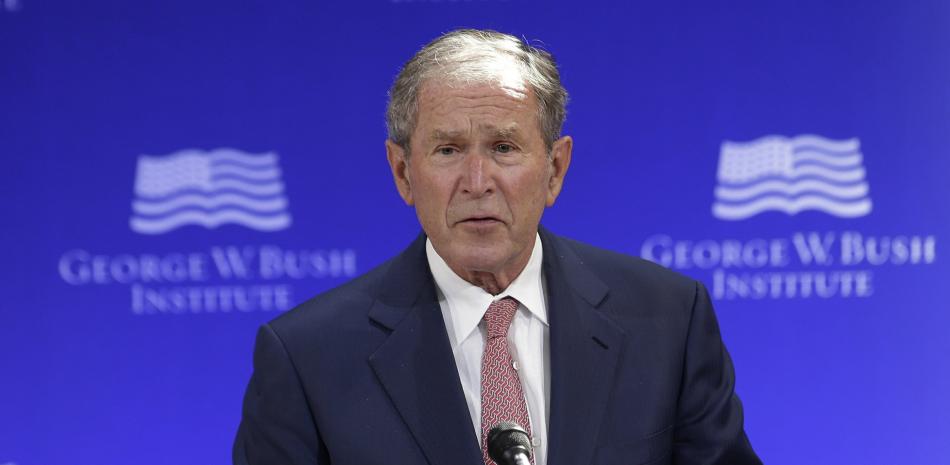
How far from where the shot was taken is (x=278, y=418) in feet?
5.93

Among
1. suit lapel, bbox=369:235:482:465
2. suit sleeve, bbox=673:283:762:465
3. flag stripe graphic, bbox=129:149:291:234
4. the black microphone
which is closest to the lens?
the black microphone

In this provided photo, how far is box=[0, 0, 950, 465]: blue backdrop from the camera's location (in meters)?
3.33

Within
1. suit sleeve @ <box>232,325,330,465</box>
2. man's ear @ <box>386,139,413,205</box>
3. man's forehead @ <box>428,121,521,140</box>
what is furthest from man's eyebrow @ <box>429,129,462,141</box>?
suit sleeve @ <box>232,325,330,465</box>

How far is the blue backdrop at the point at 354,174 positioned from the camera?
3326 millimetres

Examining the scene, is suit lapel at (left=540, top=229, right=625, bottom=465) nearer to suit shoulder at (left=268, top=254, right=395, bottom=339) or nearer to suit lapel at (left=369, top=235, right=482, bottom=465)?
suit lapel at (left=369, top=235, right=482, bottom=465)

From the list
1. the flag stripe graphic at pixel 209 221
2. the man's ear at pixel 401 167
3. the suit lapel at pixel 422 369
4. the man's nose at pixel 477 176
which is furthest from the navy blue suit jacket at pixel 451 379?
the flag stripe graphic at pixel 209 221

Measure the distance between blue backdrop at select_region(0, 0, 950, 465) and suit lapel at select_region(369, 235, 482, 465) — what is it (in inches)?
58.6

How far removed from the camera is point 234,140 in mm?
3352

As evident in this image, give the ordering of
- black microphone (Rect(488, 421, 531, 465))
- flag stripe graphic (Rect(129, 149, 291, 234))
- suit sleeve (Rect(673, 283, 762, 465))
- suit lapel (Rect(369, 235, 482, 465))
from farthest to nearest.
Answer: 1. flag stripe graphic (Rect(129, 149, 291, 234))
2. suit sleeve (Rect(673, 283, 762, 465))
3. suit lapel (Rect(369, 235, 482, 465))
4. black microphone (Rect(488, 421, 531, 465))

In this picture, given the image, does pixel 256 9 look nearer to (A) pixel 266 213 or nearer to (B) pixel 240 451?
Answer: (A) pixel 266 213

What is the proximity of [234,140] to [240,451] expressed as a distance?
1626 mm

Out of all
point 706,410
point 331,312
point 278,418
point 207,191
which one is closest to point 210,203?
point 207,191

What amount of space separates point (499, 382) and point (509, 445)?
34 cm

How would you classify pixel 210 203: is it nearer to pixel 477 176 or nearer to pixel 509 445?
pixel 477 176
